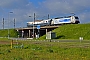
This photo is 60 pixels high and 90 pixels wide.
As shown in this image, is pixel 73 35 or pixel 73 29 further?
pixel 73 29

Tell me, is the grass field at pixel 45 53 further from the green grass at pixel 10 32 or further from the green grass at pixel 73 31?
the green grass at pixel 10 32

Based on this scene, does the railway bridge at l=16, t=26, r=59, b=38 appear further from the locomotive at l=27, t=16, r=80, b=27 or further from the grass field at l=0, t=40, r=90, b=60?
the grass field at l=0, t=40, r=90, b=60

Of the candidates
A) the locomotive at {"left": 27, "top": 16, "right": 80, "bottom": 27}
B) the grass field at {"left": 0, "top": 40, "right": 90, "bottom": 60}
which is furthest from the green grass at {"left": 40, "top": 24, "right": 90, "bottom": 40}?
the grass field at {"left": 0, "top": 40, "right": 90, "bottom": 60}

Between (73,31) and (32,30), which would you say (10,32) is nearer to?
(32,30)

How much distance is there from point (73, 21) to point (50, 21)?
1545cm

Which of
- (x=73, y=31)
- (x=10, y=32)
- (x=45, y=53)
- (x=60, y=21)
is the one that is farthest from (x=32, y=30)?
(x=45, y=53)

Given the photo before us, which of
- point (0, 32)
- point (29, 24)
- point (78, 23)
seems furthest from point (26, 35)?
point (78, 23)

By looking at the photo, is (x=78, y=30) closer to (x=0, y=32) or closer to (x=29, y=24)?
(x=29, y=24)

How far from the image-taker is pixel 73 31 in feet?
347

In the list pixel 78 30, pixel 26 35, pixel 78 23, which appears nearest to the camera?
pixel 78 30

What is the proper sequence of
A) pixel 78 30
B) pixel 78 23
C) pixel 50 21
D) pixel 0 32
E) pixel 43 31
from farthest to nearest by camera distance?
pixel 0 32
pixel 43 31
pixel 50 21
pixel 78 23
pixel 78 30

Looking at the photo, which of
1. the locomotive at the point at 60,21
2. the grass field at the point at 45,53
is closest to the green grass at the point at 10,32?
the locomotive at the point at 60,21

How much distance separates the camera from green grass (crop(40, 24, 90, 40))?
98250 millimetres

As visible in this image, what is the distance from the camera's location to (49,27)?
121 meters
